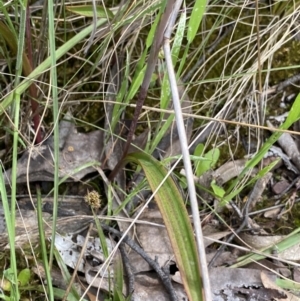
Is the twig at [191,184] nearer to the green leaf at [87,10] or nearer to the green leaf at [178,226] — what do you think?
the green leaf at [178,226]

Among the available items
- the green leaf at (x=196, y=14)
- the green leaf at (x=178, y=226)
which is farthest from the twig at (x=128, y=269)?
the green leaf at (x=196, y=14)

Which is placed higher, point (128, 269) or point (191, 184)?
point (191, 184)

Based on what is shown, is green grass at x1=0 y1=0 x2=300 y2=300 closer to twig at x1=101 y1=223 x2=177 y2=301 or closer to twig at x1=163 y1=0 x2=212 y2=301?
twig at x1=101 y1=223 x2=177 y2=301

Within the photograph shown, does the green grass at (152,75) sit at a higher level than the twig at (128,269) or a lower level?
higher

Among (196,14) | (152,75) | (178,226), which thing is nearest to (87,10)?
(152,75)

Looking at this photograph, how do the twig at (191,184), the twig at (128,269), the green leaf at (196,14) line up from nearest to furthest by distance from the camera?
the twig at (191,184) < the green leaf at (196,14) < the twig at (128,269)

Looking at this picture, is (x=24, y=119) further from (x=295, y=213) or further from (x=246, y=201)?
(x=295, y=213)

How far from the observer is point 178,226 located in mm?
904

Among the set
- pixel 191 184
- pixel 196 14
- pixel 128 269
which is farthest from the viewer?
pixel 128 269

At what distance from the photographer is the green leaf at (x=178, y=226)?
86 cm

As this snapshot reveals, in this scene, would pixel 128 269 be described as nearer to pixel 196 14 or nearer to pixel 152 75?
pixel 152 75

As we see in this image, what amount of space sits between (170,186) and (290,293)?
1.33 feet

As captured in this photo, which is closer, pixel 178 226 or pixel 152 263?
pixel 178 226

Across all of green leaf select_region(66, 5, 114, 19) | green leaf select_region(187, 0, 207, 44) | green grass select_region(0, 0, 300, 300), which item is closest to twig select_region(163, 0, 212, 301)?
green leaf select_region(187, 0, 207, 44)
